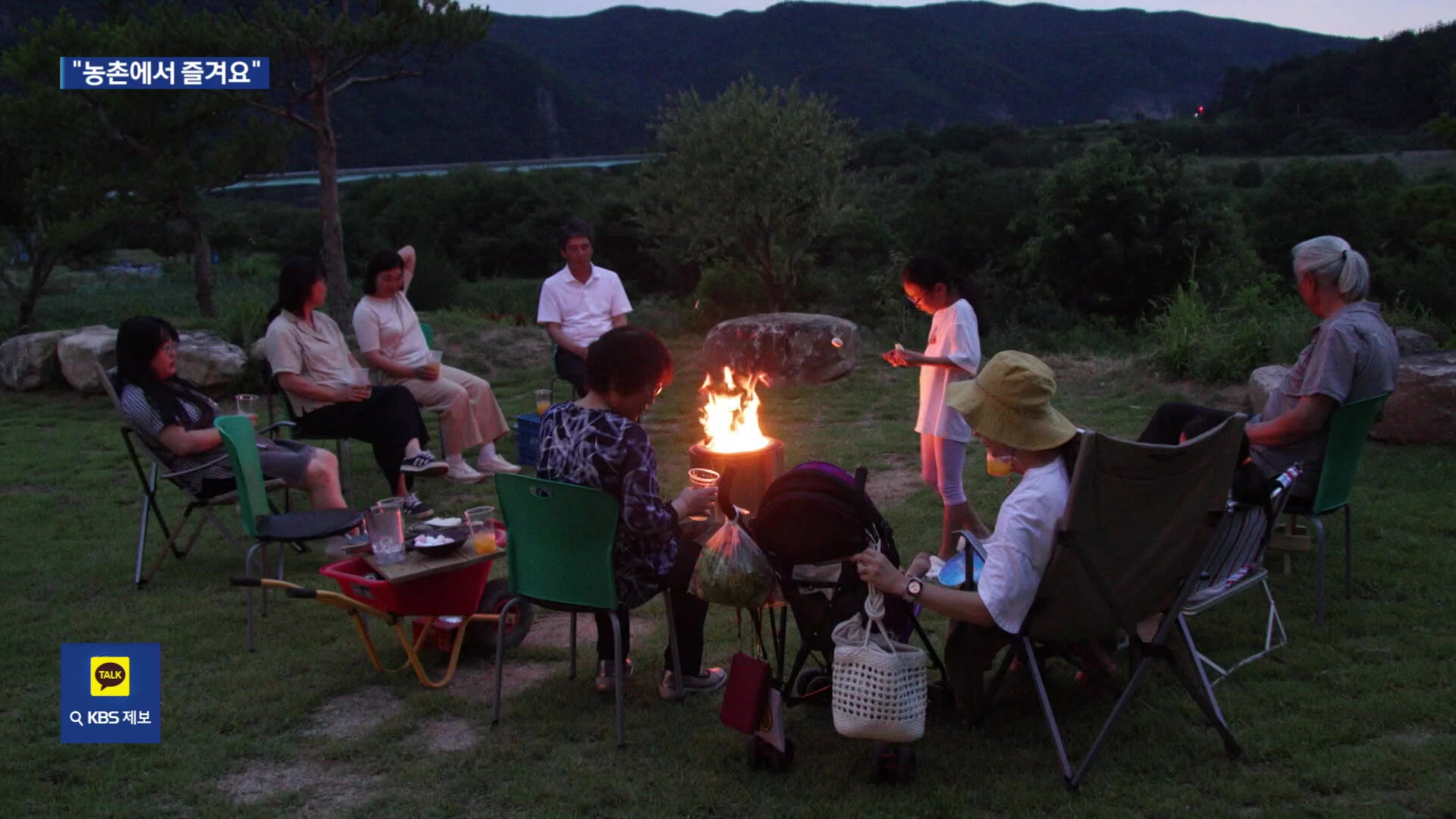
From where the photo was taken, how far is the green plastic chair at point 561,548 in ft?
10.9

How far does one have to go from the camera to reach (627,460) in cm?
340

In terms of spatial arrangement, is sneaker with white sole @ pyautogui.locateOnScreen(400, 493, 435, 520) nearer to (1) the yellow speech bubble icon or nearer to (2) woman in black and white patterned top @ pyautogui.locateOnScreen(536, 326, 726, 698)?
(1) the yellow speech bubble icon

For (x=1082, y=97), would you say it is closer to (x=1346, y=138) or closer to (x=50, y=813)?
(x=1346, y=138)

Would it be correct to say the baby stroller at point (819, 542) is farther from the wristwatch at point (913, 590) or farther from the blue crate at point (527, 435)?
the blue crate at point (527, 435)

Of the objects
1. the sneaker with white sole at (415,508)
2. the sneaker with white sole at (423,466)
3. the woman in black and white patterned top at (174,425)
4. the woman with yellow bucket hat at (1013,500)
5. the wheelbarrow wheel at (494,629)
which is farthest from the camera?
the sneaker with white sole at (423,466)

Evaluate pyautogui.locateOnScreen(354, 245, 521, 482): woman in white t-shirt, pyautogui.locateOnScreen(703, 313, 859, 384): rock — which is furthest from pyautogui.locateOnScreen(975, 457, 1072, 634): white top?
pyautogui.locateOnScreen(703, 313, 859, 384): rock

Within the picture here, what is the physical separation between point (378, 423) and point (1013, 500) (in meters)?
4.40

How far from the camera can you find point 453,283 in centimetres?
2033

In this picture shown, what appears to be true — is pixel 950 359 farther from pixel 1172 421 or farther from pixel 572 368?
pixel 572 368

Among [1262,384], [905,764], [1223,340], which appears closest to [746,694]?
[905,764]

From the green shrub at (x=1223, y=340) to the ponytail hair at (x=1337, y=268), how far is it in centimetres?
447

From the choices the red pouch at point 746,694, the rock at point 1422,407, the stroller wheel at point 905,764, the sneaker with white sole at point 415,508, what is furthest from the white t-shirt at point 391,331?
the rock at point 1422,407

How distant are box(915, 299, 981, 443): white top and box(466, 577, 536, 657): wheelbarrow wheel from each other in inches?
78.4

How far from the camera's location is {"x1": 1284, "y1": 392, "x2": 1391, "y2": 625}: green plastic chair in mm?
4172
